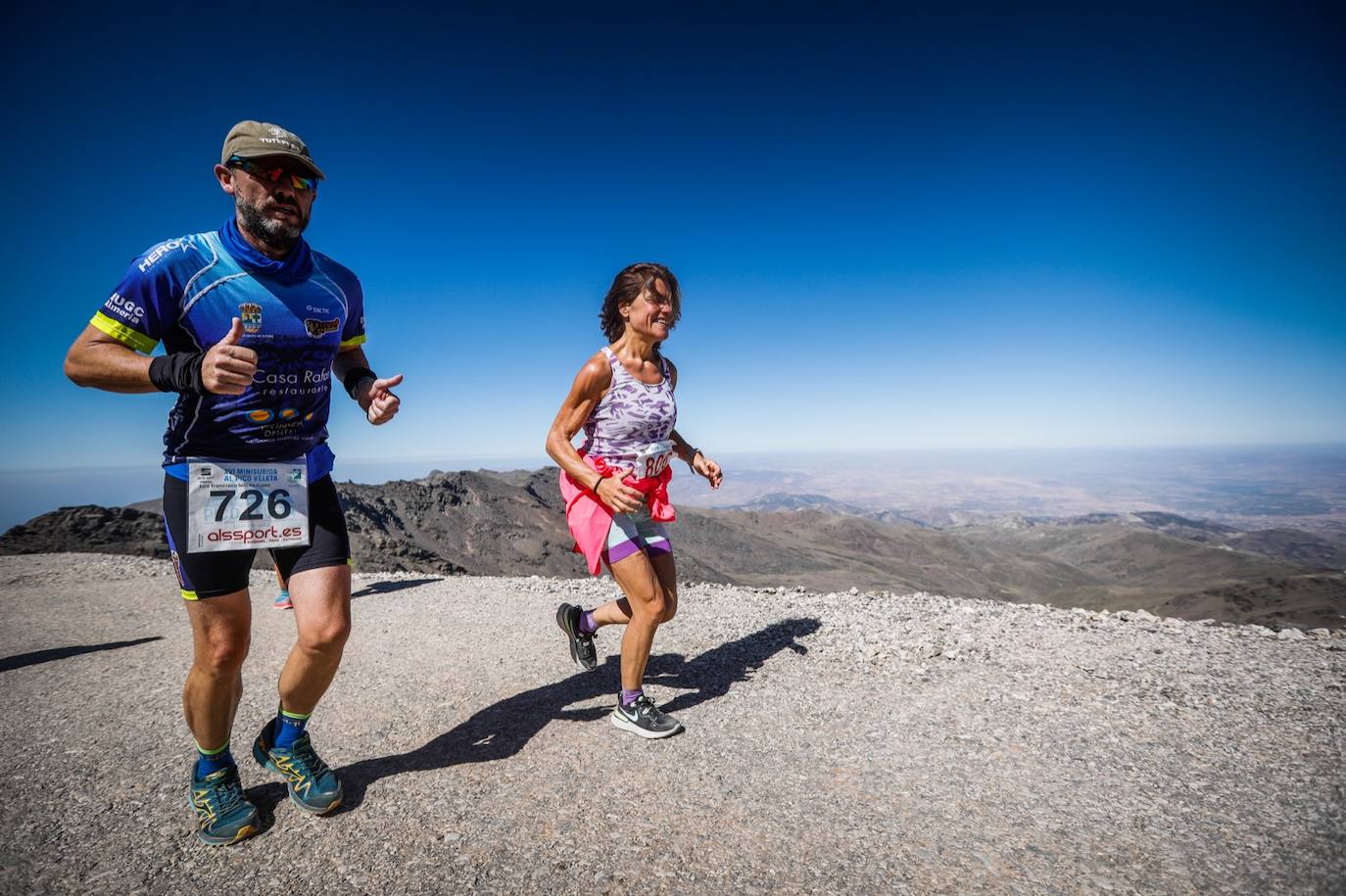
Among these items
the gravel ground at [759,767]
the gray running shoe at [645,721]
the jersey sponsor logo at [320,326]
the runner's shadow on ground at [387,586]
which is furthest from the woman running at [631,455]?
the runner's shadow on ground at [387,586]

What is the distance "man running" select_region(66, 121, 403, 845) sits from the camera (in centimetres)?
222

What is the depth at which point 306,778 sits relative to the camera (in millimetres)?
2660

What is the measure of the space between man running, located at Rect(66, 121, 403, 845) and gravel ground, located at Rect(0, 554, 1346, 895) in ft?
1.12

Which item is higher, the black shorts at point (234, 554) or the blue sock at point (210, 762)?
the black shorts at point (234, 554)

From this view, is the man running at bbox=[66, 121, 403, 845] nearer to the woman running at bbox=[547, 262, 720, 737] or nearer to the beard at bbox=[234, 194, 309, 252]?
the beard at bbox=[234, 194, 309, 252]

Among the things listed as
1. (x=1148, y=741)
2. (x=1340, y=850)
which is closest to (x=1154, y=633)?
(x=1148, y=741)

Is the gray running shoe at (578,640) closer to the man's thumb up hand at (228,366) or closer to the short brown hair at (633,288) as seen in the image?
the short brown hair at (633,288)

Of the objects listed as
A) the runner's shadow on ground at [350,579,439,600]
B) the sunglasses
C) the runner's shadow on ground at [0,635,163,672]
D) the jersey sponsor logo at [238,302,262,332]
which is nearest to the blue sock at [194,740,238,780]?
the jersey sponsor logo at [238,302,262,332]

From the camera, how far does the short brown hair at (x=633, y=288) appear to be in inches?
138

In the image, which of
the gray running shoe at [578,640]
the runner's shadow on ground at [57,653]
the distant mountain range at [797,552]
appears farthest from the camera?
the distant mountain range at [797,552]

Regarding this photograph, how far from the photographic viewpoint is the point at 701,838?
2469mm

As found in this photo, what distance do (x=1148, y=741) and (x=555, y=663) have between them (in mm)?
3997

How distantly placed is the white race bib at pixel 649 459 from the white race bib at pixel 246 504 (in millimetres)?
1693

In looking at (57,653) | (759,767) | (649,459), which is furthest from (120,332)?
(57,653)
